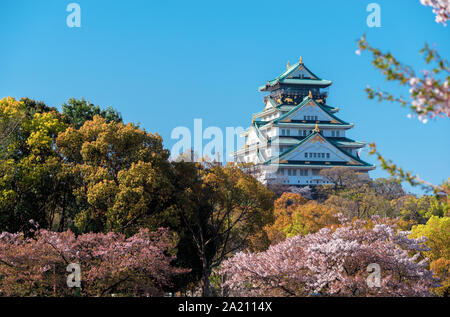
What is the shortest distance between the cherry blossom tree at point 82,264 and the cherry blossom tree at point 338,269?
2.96m

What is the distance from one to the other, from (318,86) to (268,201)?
157ft

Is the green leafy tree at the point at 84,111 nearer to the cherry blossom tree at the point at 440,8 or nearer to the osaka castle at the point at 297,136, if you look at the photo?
the cherry blossom tree at the point at 440,8

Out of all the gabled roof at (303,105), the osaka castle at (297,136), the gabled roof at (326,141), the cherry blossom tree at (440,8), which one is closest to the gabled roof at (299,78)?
the osaka castle at (297,136)

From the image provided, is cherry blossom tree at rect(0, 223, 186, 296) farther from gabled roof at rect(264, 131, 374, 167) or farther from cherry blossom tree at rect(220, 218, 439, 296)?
gabled roof at rect(264, 131, 374, 167)

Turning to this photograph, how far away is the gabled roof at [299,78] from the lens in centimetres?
7012

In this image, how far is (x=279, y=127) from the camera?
65125mm

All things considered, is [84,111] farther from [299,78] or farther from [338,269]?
[299,78]

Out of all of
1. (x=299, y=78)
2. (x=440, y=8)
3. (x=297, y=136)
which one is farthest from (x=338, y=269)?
(x=299, y=78)

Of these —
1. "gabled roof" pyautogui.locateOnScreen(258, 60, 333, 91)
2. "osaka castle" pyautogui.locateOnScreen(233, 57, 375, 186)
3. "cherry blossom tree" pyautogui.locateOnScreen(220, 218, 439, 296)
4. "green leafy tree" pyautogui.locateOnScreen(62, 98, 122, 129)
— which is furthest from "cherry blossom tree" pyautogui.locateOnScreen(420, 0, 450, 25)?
"gabled roof" pyautogui.locateOnScreen(258, 60, 333, 91)

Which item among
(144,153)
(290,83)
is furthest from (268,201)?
(290,83)

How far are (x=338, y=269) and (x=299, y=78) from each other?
2217 inches

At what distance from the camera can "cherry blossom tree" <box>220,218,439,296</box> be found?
16516 millimetres

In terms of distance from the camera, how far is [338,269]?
54.9 feet
